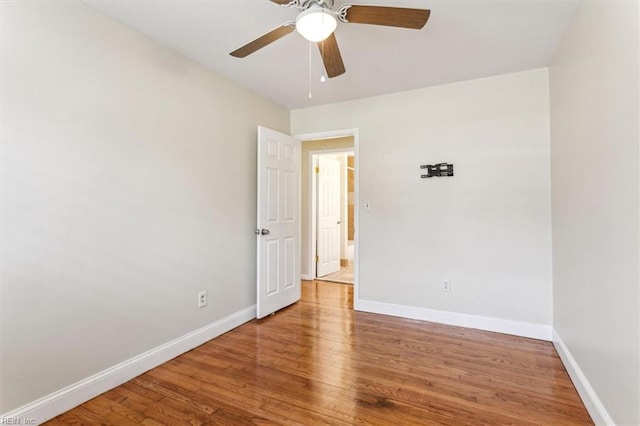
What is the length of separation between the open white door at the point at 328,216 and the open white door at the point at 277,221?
135cm

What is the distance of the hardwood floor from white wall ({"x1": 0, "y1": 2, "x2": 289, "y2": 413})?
37 cm

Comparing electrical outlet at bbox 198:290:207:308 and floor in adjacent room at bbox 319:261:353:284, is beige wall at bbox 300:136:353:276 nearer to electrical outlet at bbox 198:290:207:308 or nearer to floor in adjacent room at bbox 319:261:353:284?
floor in adjacent room at bbox 319:261:353:284

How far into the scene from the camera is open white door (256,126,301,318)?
126 inches

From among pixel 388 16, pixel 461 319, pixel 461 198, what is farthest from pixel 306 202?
pixel 388 16

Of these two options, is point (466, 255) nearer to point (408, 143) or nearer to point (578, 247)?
point (578, 247)

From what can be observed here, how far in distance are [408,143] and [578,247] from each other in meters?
1.78

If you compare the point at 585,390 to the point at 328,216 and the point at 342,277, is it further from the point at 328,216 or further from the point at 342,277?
the point at 328,216

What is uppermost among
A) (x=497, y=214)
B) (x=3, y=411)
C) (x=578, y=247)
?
(x=497, y=214)

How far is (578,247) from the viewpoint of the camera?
6.47ft

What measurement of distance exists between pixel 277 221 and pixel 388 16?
91.9 inches

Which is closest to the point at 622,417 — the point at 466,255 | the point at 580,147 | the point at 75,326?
the point at 580,147

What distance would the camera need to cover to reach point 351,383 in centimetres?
203

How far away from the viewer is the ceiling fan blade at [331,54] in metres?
1.77

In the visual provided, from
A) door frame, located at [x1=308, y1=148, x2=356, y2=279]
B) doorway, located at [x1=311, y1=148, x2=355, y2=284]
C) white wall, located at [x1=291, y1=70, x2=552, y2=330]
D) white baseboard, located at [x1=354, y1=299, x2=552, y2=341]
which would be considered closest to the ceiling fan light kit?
white wall, located at [x1=291, y1=70, x2=552, y2=330]
